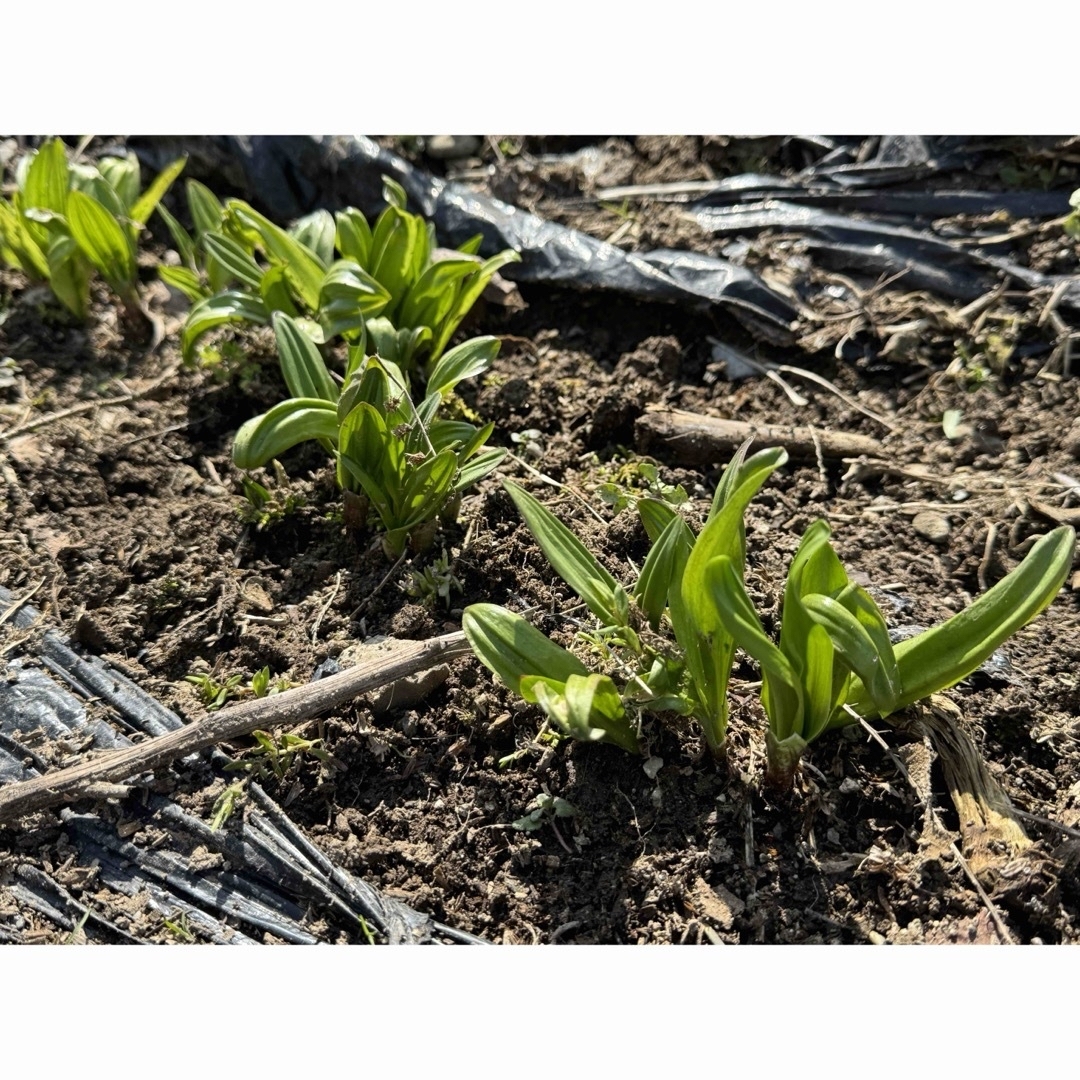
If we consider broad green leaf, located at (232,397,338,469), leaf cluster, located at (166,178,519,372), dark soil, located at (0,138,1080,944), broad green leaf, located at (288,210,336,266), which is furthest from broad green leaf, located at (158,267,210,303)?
broad green leaf, located at (232,397,338,469)

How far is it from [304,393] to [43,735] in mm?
1030

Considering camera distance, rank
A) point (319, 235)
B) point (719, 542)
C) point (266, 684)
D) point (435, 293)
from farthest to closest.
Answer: point (319, 235)
point (435, 293)
point (266, 684)
point (719, 542)

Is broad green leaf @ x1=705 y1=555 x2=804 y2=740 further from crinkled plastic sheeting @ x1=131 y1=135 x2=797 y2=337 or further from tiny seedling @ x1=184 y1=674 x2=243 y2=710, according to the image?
crinkled plastic sheeting @ x1=131 y1=135 x2=797 y2=337

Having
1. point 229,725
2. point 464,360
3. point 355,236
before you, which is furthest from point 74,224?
point 229,725

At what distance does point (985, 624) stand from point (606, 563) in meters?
0.91

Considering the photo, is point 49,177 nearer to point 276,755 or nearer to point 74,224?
point 74,224

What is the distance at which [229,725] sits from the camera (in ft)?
7.37

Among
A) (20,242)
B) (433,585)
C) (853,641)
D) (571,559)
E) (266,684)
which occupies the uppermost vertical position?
(20,242)

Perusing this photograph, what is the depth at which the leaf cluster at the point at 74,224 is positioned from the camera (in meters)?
→ 3.32

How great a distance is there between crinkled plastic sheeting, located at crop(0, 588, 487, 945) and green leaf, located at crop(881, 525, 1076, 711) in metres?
0.99

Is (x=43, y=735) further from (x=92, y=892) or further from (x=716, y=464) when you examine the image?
(x=716, y=464)

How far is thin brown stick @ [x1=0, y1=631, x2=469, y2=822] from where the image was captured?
86.9 inches

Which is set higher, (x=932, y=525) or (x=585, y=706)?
(x=585, y=706)

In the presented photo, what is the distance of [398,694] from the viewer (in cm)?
238
